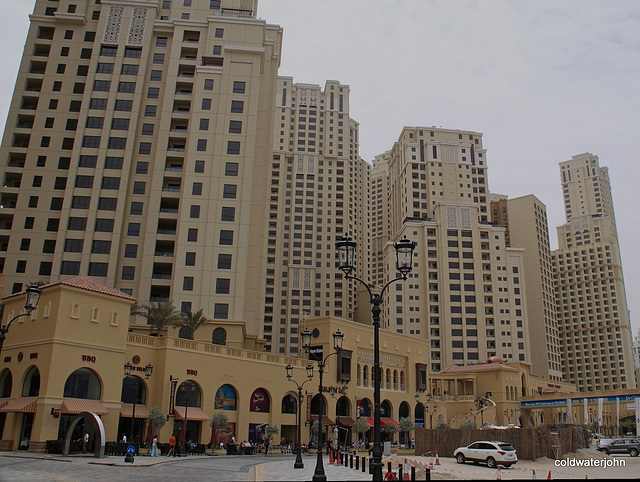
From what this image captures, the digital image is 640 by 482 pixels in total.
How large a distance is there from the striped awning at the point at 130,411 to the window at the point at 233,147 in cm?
3206

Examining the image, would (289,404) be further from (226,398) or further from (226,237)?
(226,237)

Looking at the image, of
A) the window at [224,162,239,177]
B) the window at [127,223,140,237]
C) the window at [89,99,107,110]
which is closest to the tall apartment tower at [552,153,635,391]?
the window at [224,162,239,177]

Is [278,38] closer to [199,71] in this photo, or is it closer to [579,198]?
[199,71]

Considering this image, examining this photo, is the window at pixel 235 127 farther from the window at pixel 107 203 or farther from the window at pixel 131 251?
the window at pixel 131 251

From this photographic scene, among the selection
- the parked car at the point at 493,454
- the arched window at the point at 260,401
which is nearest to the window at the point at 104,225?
the arched window at the point at 260,401

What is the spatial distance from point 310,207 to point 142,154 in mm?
71866

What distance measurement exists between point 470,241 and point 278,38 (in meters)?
59.5

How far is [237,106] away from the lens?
6875cm

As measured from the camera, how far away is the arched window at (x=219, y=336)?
59500 mm

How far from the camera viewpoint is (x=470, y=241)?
392ft

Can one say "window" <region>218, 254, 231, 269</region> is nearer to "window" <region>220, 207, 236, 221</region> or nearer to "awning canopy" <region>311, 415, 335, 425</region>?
"window" <region>220, 207, 236, 221</region>

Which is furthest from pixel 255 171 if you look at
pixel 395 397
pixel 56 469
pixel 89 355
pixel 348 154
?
pixel 348 154

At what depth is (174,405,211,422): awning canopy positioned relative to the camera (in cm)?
4516

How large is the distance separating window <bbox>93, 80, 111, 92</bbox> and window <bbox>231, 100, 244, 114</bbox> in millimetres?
16266
